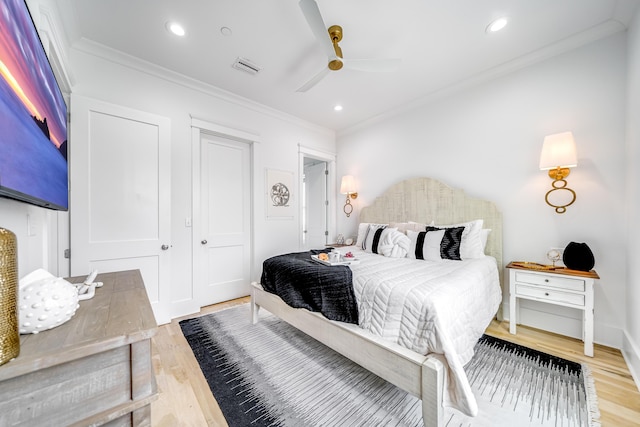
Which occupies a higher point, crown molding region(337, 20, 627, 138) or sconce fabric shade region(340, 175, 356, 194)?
crown molding region(337, 20, 627, 138)

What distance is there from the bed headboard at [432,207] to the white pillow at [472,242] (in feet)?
0.72

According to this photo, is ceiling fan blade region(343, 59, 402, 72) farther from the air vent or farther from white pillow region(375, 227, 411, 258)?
white pillow region(375, 227, 411, 258)

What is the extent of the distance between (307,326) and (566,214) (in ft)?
8.77

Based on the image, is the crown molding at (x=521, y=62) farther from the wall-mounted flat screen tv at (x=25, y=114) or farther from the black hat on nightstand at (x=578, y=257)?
the wall-mounted flat screen tv at (x=25, y=114)

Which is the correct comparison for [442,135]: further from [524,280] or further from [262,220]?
[262,220]

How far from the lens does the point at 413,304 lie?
1.39 metres

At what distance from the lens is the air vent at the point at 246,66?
258 centimetres

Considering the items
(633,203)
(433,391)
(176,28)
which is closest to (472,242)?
(633,203)

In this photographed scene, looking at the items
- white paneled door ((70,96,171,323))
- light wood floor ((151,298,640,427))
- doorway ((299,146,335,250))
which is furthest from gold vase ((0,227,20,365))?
doorway ((299,146,335,250))

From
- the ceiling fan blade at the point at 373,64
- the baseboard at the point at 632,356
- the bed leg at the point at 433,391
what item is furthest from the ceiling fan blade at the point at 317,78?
the baseboard at the point at 632,356

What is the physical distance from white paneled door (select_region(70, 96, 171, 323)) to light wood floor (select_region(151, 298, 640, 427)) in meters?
0.79

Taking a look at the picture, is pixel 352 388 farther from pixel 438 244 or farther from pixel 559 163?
pixel 559 163

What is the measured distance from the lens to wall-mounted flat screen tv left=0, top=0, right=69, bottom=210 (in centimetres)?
78

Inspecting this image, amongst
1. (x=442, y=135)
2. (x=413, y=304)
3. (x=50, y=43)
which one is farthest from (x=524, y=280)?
(x=50, y=43)
